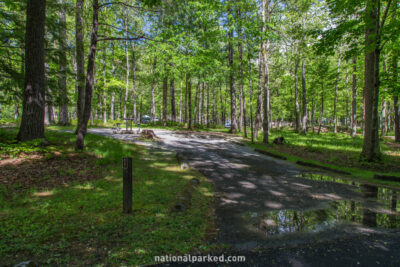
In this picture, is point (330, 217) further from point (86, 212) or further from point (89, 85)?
point (89, 85)

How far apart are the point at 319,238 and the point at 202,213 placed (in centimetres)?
209

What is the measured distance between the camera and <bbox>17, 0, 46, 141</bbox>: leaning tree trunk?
711 centimetres

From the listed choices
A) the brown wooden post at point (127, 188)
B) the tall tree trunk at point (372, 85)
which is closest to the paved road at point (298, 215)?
the brown wooden post at point (127, 188)

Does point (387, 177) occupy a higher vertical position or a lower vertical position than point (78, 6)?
lower

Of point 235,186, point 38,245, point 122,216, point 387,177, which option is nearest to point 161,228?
point 122,216

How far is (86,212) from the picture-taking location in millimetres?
3947

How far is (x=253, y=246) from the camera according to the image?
9.93ft

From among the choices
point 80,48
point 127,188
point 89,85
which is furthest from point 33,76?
point 127,188

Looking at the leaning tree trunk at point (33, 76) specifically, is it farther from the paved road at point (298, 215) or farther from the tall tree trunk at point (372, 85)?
the tall tree trunk at point (372, 85)

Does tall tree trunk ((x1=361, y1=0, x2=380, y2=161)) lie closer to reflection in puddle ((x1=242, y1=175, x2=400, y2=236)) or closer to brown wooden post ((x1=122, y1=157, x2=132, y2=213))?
reflection in puddle ((x1=242, y1=175, x2=400, y2=236))

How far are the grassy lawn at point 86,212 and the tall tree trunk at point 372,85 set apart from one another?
8.74 metres

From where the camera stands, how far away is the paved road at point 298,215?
10.0ft

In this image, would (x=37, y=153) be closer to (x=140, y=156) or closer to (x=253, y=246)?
(x=140, y=156)

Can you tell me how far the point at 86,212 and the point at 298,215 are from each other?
4289mm
